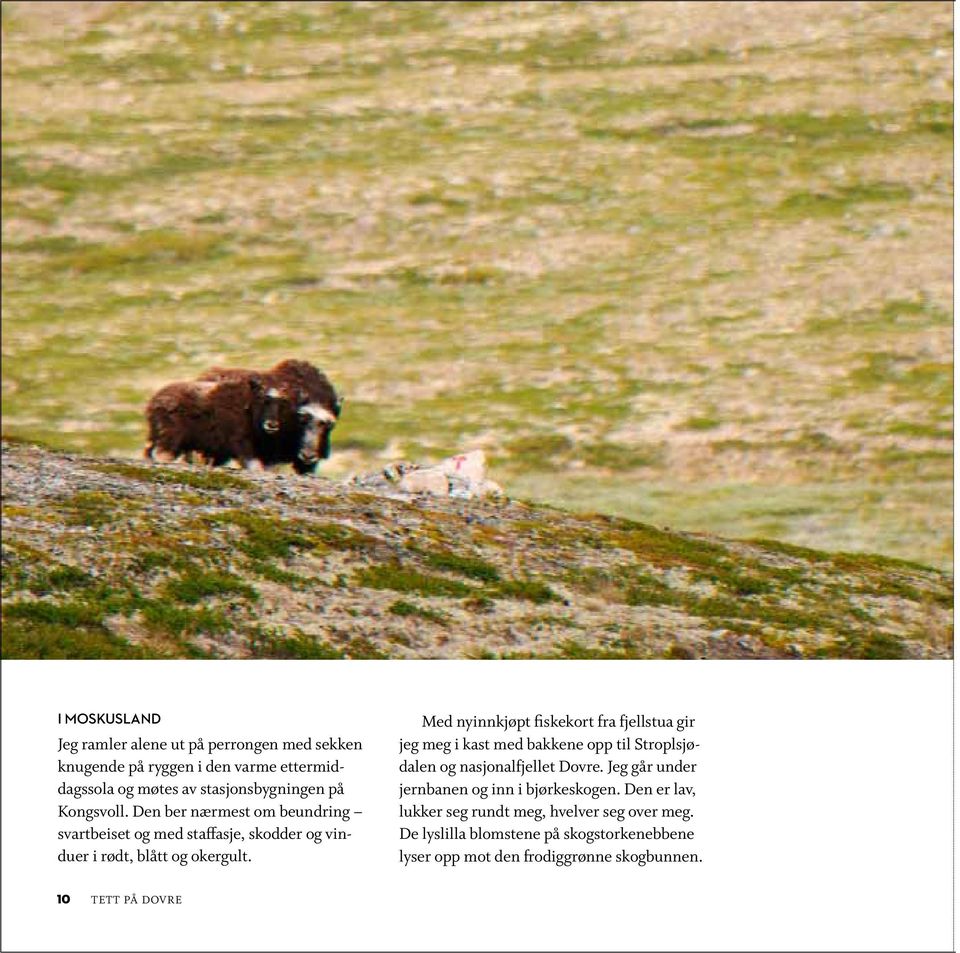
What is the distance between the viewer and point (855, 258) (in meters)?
97.9

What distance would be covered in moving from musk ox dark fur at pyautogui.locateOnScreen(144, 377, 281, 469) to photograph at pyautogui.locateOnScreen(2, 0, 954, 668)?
0.09 m

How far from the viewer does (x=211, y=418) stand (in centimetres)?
4038

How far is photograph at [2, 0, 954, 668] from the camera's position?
32875 millimetres

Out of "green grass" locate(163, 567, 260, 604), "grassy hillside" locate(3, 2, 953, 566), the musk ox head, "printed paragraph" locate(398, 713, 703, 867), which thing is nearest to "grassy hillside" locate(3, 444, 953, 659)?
"green grass" locate(163, 567, 260, 604)

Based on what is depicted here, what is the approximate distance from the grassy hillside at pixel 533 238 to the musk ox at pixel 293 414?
2263 cm

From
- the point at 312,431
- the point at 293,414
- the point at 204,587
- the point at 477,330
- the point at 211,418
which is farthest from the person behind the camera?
the point at 477,330

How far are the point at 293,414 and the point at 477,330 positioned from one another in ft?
170

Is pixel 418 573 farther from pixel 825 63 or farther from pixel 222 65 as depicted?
pixel 222 65

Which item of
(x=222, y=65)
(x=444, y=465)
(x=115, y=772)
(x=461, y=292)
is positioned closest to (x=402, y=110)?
(x=222, y=65)

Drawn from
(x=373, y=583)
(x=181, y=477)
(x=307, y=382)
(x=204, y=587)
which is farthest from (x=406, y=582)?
→ (x=307, y=382)

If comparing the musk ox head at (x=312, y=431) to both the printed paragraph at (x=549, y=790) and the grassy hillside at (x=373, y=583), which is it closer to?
the grassy hillside at (x=373, y=583)

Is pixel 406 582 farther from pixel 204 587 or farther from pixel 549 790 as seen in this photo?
pixel 549 790

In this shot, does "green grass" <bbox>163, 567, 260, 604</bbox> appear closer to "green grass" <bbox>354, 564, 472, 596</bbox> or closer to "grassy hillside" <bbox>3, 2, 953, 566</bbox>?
"green grass" <bbox>354, 564, 472, 596</bbox>

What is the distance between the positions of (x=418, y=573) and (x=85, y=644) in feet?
25.8
